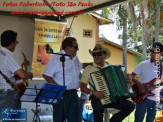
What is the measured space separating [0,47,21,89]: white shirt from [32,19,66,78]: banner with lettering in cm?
354

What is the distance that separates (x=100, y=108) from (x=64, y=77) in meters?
0.83

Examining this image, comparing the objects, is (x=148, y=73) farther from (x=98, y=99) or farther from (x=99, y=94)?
(x=99, y=94)

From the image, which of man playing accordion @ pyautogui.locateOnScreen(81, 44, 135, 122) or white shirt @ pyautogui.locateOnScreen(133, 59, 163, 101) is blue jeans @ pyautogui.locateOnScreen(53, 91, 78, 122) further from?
white shirt @ pyautogui.locateOnScreen(133, 59, 163, 101)

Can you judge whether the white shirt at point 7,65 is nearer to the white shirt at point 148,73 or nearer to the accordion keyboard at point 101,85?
the accordion keyboard at point 101,85

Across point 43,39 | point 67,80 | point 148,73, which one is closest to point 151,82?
point 148,73

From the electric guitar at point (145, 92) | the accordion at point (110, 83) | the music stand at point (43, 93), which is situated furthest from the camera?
the electric guitar at point (145, 92)

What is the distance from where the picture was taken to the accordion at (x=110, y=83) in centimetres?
520

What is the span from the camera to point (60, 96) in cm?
487

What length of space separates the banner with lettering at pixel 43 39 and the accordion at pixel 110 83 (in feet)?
11.2

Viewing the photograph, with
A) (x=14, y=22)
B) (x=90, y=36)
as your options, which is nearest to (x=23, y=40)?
(x=14, y=22)

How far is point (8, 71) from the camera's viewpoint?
15.7 ft

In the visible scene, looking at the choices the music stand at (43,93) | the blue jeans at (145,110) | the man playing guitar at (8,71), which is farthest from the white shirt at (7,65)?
the blue jeans at (145,110)

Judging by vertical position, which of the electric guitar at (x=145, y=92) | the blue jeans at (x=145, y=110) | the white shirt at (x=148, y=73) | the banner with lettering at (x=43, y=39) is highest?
the banner with lettering at (x=43, y=39)

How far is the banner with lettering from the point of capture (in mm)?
8435
